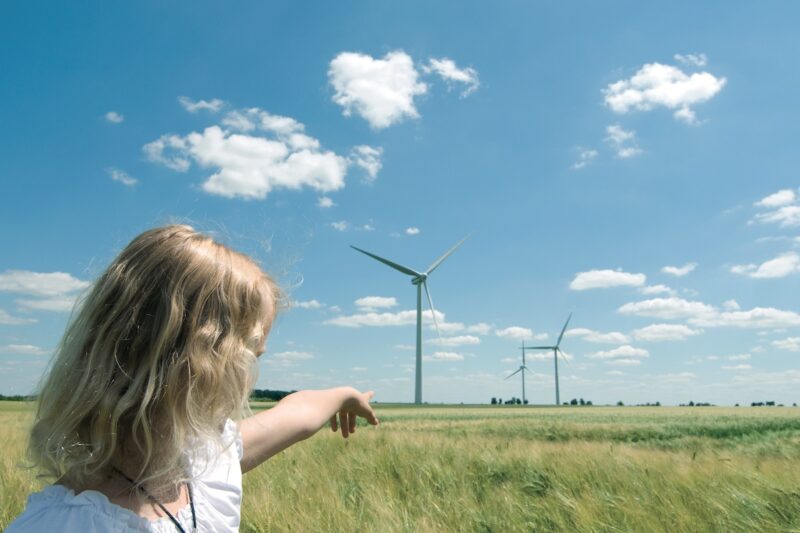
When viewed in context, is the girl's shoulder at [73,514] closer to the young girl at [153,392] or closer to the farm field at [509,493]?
the young girl at [153,392]

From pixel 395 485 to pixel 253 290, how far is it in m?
5.03

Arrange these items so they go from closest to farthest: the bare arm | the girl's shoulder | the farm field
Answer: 1. the girl's shoulder
2. the bare arm
3. the farm field

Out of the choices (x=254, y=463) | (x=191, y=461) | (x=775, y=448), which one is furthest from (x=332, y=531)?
(x=775, y=448)

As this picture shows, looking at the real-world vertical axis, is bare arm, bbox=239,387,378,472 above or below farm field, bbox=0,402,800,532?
above

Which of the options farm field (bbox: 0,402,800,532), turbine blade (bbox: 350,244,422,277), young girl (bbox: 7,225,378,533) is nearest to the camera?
young girl (bbox: 7,225,378,533)

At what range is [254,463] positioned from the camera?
92.0 inches

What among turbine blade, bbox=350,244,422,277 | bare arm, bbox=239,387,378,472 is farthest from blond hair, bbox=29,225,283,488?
turbine blade, bbox=350,244,422,277

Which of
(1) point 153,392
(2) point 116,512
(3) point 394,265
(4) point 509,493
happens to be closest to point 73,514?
(2) point 116,512

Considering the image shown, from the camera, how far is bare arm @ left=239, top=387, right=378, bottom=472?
233 centimetres

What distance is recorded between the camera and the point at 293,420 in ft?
8.00

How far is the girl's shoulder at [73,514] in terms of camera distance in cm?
150

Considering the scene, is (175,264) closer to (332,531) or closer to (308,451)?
(332,531)

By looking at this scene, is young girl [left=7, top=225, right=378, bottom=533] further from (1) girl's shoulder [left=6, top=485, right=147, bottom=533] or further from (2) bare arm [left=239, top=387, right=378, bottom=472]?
(2) bare arm [left=239, top=387, right=378, bottom=472]

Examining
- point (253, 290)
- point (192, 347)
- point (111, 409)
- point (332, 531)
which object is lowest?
point (332, 531)
